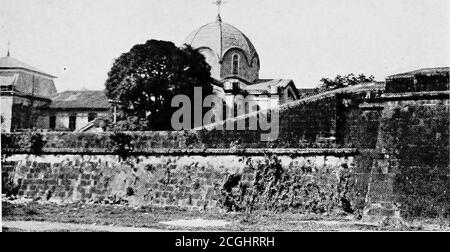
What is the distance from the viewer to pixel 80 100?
50.0 meters

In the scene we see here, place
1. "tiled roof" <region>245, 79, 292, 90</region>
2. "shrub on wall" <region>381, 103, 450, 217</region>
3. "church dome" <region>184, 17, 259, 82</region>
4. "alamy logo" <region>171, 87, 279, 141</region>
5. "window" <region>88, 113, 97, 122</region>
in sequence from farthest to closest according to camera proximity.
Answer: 1. "window" <region>88, 113, 97, 122</region>
2. "church dome" <region>184, 17, 259, 82</region>
3. "tiled roof" <region>245, 79, 292, 90</region>
4. "alamy logo" <region>171, 87, 279, 141</region>
5. "shrub on wall" <region>381, 103, 450, 217</region>

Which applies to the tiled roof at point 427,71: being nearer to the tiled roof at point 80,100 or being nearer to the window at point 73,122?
the tiled roof at point 80,100

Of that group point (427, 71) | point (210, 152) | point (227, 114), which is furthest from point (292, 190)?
point (227, 114)

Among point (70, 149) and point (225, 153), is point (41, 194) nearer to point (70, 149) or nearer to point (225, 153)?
point (70, 149)

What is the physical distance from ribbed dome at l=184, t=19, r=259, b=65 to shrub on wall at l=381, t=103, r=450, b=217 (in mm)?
30401

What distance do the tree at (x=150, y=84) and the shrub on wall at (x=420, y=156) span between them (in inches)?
825

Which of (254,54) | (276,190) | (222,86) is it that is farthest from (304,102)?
(254,54)

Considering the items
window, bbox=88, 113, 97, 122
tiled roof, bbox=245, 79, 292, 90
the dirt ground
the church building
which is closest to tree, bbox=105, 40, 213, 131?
the church building

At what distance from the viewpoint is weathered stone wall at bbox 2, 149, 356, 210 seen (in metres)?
16.3

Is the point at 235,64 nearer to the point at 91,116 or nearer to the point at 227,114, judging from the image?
the point at 227,114

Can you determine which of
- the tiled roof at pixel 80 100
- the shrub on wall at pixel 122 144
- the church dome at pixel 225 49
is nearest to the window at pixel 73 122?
the tiled roof at pixel 80 100

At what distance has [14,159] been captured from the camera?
20.2m

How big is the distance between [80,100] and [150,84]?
17980 millimetres

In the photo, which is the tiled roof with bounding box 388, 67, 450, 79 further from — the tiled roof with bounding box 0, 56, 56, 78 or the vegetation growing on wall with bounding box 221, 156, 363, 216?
the tiled roof with bounding box 0, 56, 56, 78
